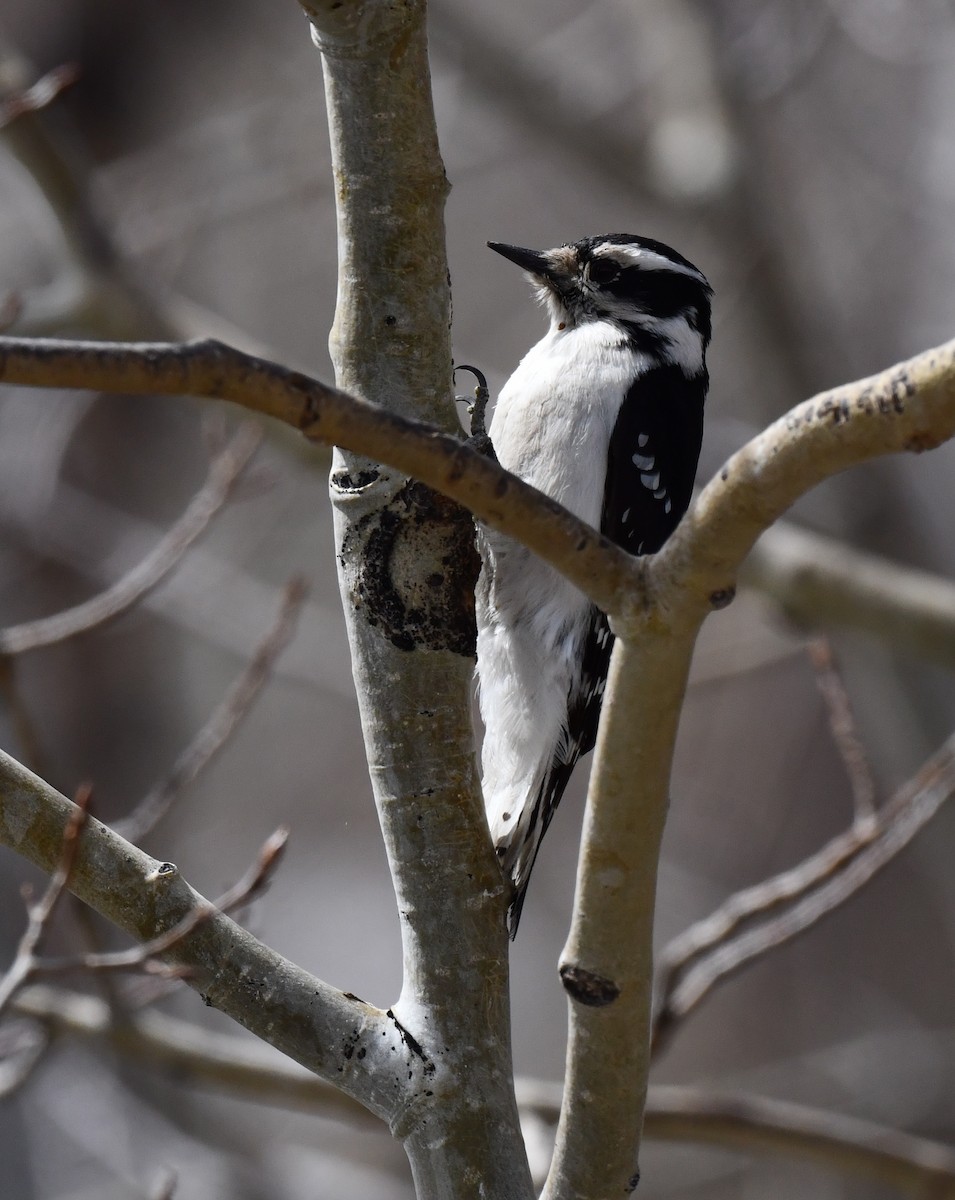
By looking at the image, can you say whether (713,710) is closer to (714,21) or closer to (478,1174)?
(714,21)

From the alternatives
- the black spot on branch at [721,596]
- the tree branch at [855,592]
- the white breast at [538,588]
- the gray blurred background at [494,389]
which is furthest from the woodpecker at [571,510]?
the tree branch at [855,592]

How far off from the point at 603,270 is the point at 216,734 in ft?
5.18

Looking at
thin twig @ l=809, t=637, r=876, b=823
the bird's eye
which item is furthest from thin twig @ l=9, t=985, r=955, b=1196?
the bird's eye

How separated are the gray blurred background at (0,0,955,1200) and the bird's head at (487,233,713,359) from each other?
149 cm

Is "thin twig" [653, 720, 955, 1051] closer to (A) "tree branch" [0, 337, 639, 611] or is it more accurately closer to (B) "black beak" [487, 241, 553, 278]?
(A) "tree branch" [0, 337, 639, 611]

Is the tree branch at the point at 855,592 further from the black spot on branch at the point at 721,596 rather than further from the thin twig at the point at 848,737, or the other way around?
the black spot on branch at the point at 721,596

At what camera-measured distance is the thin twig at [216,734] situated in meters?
3.06

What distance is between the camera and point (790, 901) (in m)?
2.72

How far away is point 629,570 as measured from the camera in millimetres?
1653

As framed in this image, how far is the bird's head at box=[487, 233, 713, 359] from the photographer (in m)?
3.62

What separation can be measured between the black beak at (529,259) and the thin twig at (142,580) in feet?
3.06

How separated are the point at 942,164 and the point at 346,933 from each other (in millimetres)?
5750

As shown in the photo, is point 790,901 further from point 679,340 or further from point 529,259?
point 529,259

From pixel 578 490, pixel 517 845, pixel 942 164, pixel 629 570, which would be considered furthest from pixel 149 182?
pixel 629 570
